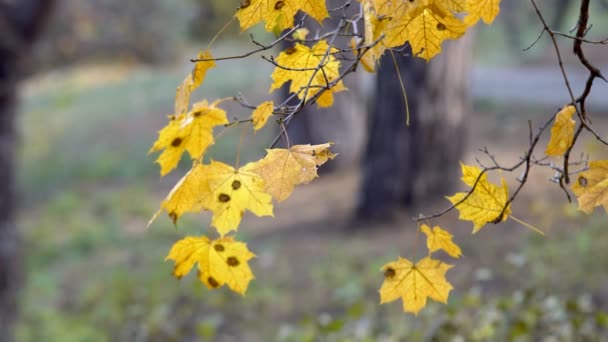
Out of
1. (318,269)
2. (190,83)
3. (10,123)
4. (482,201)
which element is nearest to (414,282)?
(482,201)

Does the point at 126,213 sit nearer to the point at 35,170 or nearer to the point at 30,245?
the point at 30,245

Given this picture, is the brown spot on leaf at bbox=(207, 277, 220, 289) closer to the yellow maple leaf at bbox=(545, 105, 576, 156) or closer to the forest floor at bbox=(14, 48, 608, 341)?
the forest floor at bbox=(14, 48, 608, 341)

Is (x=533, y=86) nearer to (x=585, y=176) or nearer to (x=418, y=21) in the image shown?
(x=585, y=176)

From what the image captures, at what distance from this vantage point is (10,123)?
17.9ft

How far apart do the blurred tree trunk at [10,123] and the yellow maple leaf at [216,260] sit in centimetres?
436

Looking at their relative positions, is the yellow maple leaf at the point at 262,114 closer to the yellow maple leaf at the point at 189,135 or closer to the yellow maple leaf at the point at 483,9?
the yellow maple leaf at the point at 189,135

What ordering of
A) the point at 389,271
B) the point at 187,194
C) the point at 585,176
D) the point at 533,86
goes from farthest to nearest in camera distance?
the point at 533,86
the point at 389,271
the point at 585,176
the point at 187,194

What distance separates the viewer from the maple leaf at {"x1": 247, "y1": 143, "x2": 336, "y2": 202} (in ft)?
4.14

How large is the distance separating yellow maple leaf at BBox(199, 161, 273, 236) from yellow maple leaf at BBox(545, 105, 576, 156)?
0.56m

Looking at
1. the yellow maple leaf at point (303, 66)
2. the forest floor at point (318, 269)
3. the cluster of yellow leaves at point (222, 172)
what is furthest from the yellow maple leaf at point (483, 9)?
the forest floor at point (318, 269)

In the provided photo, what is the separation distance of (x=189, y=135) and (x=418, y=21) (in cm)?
46

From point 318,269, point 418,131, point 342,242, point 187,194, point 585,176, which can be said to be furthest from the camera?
point 342,242

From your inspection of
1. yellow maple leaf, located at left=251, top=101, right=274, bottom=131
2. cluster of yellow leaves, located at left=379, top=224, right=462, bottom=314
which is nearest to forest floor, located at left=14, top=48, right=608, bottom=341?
cluster of yellow leaves, located at left=379, top=224, right=462, bottom=314

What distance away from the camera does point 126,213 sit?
335 inches
